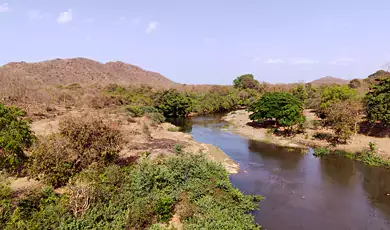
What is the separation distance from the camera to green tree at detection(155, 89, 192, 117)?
2061 inches

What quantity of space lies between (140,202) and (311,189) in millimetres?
12822

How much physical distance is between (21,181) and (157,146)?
11.9 meters

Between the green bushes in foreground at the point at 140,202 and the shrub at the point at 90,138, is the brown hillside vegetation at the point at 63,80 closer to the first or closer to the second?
the shrub at the point at 90,138

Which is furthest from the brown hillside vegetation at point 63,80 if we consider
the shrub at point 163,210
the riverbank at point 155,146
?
the shrub at point 163,210

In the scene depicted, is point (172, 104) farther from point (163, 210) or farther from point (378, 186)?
point (163, 210)

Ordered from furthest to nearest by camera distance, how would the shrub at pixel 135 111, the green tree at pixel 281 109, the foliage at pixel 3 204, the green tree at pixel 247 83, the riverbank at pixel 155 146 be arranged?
the green tree at pixel 247 83 < the shrub at pixel 135 111 < the green tree at pixel 281 109 < the riverbank at pixel 155 146 < the foliage at pixel 3 204

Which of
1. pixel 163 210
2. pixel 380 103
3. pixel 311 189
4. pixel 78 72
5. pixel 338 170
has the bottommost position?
pixel 311 189

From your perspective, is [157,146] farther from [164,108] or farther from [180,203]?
[164,108]

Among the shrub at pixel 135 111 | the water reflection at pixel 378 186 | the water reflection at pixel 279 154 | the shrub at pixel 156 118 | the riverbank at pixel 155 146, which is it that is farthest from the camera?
the shrub at pixel 135 111

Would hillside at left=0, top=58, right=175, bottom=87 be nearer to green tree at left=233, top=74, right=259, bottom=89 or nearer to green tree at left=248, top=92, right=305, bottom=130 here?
green tree at left=233, top=74, right=259, bottom=89

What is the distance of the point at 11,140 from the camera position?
51.1 feet

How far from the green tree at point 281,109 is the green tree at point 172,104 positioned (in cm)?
1701

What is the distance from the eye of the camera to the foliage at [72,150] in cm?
1430

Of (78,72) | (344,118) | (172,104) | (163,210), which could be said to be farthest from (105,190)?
(78,72)
